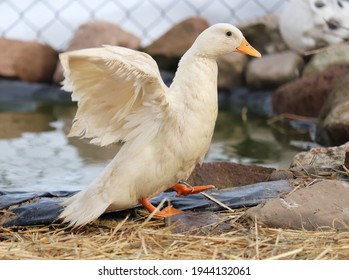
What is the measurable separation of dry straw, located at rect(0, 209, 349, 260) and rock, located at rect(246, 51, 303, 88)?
4.16m

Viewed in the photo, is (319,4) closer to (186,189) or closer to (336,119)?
(336,119)

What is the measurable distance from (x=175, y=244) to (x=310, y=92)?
144 inches

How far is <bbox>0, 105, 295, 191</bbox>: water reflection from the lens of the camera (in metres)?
4.52

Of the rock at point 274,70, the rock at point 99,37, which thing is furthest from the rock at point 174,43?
the rock at point 274,70

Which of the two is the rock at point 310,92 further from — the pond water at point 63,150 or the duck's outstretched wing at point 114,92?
the duck's outstretched wing at point 114,92

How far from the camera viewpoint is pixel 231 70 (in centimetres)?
748

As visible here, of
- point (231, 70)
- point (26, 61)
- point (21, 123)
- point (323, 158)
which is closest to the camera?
point (323, 158)

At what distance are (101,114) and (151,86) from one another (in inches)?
9.4

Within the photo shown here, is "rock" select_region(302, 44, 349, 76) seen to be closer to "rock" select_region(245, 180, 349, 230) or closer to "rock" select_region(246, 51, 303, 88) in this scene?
"rock" select_region(246, 51, 303, 88)

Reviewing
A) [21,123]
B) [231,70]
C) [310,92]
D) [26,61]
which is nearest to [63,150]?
[21,123]

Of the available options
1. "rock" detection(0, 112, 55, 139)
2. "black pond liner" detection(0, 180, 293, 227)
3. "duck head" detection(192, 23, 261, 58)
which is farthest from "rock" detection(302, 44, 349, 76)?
"duck head" detection(192, 23, 261, 58)

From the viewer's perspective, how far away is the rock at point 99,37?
7797 mm

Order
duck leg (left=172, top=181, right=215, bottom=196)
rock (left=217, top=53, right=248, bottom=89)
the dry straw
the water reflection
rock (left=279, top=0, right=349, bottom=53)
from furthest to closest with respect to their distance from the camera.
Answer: rock (left=217, top=53, right=248, bottom=89) < rock (left=279, top=0, right=349, bottom=53) < the water reflection < duck leg (left=172, top=181, right=215, bottom=196) < the dry straw

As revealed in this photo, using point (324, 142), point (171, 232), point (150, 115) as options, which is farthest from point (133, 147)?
point (324, 142)
